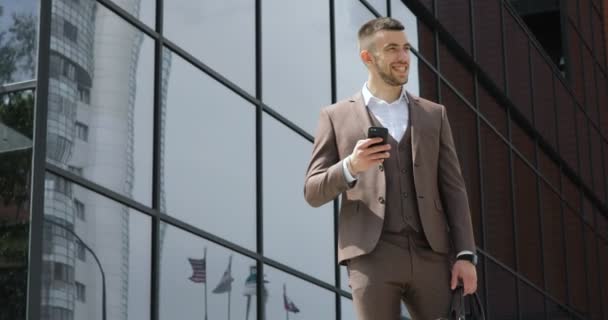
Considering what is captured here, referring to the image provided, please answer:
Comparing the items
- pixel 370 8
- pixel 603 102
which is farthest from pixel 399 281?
pixel 603 102

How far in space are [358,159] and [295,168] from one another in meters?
7.71

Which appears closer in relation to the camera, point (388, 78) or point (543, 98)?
point (388, 78)

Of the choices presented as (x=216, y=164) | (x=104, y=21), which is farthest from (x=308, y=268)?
(x=104, y=21)

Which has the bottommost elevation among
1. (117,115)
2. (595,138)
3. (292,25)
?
(117,115)

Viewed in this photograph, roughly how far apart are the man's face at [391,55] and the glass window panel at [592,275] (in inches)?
842

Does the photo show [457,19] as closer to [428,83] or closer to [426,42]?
[426,42]

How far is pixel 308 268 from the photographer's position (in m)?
12.8

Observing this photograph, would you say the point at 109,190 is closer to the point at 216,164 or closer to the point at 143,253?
the point at 143,253

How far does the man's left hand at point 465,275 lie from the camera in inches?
207

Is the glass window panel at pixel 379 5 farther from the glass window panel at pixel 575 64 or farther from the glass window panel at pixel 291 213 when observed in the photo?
the glass window panel at pixel 575 64

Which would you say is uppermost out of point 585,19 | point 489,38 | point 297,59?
point 585,19

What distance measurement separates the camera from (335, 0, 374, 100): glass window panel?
47.1 feet

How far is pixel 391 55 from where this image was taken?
5.40m

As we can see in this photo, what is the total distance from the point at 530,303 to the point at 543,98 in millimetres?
4409
